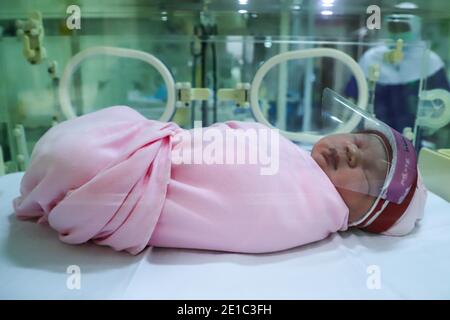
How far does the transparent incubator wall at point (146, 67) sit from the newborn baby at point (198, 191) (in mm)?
392

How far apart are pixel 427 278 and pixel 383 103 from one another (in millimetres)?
988

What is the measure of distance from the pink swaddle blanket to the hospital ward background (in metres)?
0.04

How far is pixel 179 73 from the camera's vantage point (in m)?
1.36

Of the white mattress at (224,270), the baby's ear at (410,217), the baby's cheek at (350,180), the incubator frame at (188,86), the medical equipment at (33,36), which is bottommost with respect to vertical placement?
the white mattress at (224,270)

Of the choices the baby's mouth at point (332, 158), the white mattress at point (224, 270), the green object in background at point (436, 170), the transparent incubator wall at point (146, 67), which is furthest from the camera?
the transparent incubator wall at point (146, 67)

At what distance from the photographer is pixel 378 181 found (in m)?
0.69

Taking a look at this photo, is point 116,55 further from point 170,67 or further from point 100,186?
point 100,186

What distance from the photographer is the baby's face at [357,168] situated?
707mm

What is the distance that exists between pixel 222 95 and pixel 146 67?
281mm

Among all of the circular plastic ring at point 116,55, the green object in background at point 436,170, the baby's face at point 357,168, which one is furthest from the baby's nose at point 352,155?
the circular plastic ring at point 116,55

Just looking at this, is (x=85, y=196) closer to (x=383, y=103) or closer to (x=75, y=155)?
(x=75, y=155)

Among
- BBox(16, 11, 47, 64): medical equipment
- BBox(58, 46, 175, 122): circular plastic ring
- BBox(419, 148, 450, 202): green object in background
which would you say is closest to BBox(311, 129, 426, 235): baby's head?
BBox(419, 148, 450, 202): green object in background

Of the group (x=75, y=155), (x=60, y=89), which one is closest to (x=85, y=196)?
(x=75, y=155)

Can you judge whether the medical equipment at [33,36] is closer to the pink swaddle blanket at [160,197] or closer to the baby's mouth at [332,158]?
the pink swaddle blanket at [160,197]
